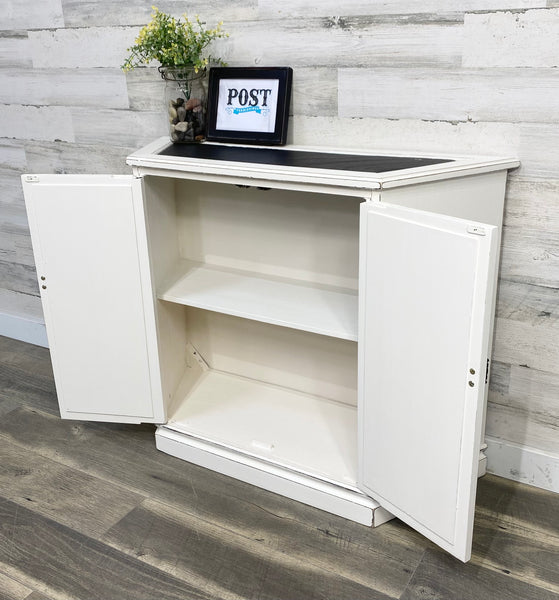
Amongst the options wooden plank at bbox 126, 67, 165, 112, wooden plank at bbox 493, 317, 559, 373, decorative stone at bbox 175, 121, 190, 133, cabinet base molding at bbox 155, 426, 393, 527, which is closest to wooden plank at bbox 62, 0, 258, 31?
wooden plank at bbox 126, 67, 165, 112

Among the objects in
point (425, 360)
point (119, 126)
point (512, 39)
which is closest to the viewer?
point (425, 360)

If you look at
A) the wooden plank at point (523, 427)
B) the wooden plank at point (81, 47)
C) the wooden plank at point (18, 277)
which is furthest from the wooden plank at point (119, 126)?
the wooden plank at point (523, 427)

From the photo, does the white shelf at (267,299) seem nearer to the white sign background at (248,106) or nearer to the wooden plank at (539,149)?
the white sign background at (248,106)

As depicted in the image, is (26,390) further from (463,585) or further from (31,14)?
(463,585)

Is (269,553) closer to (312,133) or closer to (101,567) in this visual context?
(101,567)

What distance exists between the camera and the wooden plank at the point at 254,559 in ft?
4.96

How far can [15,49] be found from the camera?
7.86 feet

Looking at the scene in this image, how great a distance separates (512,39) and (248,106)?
0.71 metres

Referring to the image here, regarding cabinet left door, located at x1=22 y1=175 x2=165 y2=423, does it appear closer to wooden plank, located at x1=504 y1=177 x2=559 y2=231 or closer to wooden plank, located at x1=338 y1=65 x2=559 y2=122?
wooden plank, located at x1=338 y1=65 x2=559 y2=122

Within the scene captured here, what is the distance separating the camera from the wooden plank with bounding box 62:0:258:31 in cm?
188

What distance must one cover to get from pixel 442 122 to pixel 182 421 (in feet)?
3.62

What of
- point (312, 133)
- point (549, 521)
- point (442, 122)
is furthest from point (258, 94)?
point (549, 521)

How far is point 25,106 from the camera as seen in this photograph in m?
2.46

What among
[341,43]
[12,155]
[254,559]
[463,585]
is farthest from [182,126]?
[463,585]
